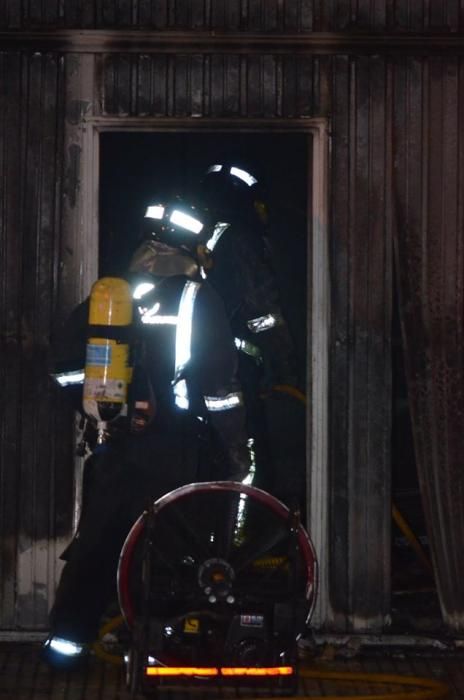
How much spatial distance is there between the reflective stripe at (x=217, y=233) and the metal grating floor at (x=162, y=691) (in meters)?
2.56

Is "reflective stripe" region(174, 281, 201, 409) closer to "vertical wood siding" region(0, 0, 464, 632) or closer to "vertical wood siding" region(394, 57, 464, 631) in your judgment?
"vertical wood siding" region(0, 0, 464, 632)

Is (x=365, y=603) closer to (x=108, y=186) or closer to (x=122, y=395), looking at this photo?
(x=122, y=395)

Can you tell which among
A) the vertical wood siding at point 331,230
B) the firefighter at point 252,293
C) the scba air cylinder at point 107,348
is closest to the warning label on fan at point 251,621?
the scba air cylinder at point 107,348

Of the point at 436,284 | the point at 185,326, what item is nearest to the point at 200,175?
the point at 436,284

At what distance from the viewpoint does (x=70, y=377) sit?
7.45 metres

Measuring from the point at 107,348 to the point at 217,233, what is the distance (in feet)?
6.32

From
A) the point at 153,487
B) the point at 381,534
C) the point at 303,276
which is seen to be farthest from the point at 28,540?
the point at 303,276

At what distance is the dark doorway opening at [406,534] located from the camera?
823cm

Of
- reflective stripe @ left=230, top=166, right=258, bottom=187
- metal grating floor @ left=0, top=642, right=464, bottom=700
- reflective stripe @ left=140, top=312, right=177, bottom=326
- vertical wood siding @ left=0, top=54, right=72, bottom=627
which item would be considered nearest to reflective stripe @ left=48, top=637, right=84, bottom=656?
metal grating floor @ left=0, top=642, right=464, bottom=700

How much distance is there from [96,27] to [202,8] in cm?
59

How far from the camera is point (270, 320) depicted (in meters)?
8.70

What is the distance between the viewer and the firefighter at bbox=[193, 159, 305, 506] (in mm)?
8742

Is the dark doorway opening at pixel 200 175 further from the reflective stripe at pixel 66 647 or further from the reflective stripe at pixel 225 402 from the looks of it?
the reflective stripe at pixel 66 647

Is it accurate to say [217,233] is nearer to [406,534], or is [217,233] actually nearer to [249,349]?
[249,349]
